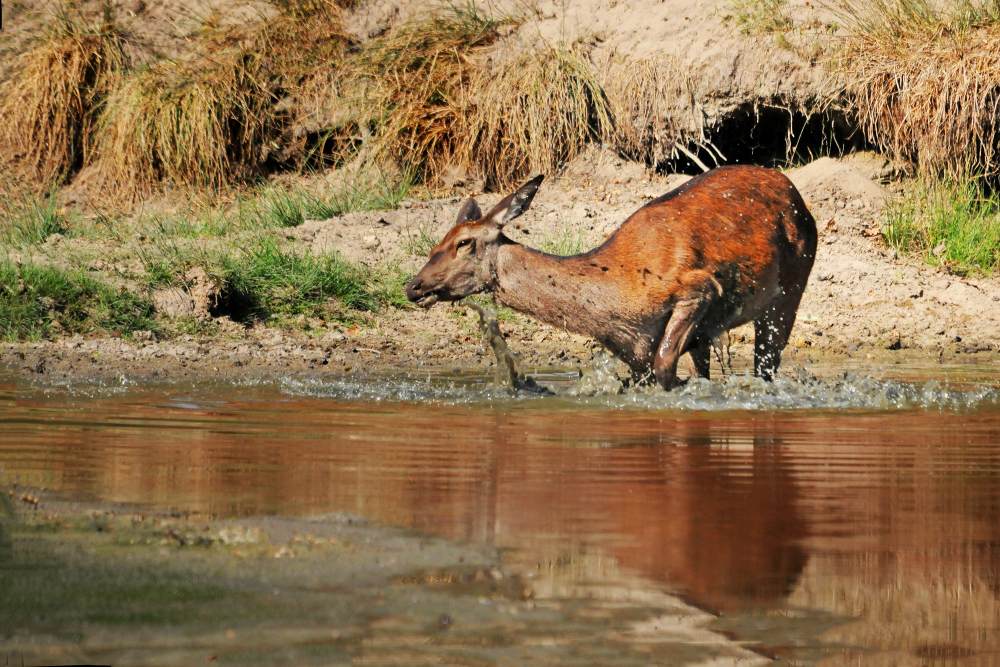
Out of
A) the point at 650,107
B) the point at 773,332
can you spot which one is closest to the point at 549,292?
the point at 773,332

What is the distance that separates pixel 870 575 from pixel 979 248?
8790 mm

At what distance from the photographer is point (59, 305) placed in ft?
30.4

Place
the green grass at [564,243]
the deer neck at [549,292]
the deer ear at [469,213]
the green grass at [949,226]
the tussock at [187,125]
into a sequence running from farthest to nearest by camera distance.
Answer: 1. the tussock at [187,125]
2. the green grass at [949,226]
3. the green grass at [564,243]
4. the deer ear at [469,213]
5. the deer neck at [549,292]

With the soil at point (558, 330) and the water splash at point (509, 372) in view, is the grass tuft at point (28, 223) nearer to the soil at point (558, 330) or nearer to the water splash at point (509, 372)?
the soil at point (558, 330)

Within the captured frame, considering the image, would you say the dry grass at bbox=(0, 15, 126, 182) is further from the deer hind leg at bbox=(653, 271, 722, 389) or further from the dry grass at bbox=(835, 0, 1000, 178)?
the deer hind leg at bbox=(653, 271, 722, 389)

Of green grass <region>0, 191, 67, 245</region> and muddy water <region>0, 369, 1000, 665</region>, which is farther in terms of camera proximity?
green grass <region>0, 191, 67, 245</region>

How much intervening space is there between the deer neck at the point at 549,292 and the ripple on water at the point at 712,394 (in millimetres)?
449

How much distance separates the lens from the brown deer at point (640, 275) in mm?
7348

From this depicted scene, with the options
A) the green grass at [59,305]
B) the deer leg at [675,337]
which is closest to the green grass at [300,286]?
the green grass at [59,305]

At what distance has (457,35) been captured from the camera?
13602mm

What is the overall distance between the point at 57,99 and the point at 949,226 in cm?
952

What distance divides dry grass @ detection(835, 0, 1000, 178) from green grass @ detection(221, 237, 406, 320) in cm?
497

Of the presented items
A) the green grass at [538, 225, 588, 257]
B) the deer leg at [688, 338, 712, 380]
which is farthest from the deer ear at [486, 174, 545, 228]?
the green grass at [538, 225, 588, 257]

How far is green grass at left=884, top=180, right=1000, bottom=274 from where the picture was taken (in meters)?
11.1
